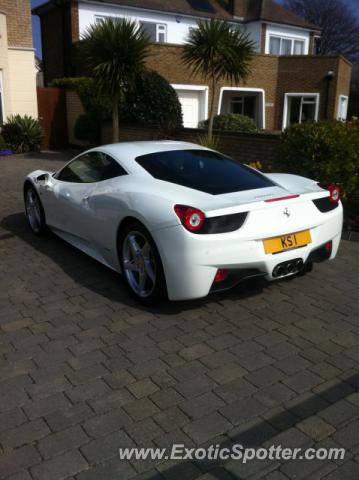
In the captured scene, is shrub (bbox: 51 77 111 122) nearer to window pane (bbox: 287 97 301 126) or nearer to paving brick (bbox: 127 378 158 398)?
window pane (bbox: 287 97 301 126)

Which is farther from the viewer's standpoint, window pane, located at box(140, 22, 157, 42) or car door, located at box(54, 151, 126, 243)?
window pane, located at box(140, 22, 157, 42)

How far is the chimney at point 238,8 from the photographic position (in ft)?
94.0

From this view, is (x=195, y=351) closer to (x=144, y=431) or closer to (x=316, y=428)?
(x=144, y=431)

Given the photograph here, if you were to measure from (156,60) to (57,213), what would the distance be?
15454 millimetres

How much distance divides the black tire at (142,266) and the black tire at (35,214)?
7.04 feet

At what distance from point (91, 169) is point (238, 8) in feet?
89.2

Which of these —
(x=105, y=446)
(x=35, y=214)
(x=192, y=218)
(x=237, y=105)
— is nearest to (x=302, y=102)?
(x=237, y=105)

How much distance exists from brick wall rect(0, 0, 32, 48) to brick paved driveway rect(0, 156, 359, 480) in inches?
599

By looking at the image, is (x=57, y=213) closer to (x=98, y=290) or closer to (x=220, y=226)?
(x=98, y=290)

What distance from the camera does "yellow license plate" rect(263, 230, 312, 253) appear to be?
3.92m

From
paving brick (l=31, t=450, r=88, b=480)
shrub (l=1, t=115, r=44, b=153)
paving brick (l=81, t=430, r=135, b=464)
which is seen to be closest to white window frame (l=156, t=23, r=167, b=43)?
shrub (l=1, t=115, r=44, b=153)

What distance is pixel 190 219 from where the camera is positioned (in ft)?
12.2

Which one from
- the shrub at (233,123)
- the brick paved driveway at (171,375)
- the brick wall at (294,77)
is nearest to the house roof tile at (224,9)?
the brick wall at (294,77)

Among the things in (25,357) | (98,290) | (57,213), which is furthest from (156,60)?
(25,357)
